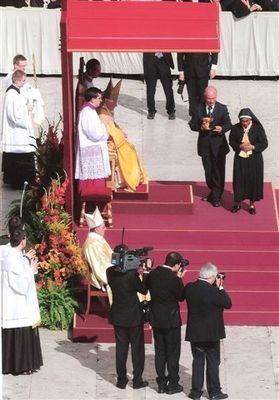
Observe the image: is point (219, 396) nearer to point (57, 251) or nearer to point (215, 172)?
point (57, 251)

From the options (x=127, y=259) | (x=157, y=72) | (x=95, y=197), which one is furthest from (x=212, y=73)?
(x=127, y=259)

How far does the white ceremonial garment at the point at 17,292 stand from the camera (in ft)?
58.9

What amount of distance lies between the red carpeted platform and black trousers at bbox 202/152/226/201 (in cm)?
21

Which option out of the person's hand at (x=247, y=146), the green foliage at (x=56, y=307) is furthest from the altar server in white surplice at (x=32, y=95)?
the green foliage at (x=56, y=307)

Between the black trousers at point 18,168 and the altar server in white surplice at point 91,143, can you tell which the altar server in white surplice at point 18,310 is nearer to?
the altar server in white surplice at point 91,143

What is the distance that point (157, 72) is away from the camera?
25.3m

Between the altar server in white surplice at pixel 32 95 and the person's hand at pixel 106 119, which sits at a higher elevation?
the altar server in white surplice at pixel 32 95

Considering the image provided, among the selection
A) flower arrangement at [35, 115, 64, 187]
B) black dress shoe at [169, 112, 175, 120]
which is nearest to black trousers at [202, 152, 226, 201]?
flower arrangement at [35, 115, 64, 187]

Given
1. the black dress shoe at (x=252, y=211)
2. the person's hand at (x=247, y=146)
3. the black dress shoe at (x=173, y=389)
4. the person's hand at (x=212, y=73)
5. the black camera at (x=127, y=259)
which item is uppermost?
the person's hand at (x=212, y=73)

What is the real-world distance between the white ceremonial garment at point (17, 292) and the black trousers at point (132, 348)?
1.01 metres

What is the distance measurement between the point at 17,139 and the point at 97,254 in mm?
4575

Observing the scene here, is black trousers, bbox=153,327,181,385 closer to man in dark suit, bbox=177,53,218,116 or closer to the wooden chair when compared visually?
the wooden chair

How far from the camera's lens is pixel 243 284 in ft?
65.1

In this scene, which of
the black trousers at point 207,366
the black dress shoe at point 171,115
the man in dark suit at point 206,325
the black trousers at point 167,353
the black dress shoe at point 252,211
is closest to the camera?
the man in dark suit at point 206,325
